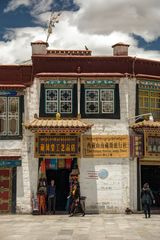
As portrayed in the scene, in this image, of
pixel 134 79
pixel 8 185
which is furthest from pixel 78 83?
pixel 8 185

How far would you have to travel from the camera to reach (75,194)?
21.6m

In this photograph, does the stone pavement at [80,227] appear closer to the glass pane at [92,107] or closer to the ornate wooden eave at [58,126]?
the ornate wooden eave at [58,126]

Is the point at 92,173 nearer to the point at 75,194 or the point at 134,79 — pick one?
the point at 75,194

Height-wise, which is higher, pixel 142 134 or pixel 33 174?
pixel 142 134

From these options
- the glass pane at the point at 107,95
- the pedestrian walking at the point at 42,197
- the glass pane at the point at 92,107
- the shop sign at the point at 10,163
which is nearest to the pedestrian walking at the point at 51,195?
the pedestrian walking at the point at 42,197

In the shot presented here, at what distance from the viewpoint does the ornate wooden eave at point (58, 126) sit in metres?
21.6

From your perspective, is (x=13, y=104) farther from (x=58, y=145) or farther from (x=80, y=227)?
(x=80, y=227)

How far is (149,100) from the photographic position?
23.7 meters

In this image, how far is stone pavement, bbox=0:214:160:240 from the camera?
50.2ft

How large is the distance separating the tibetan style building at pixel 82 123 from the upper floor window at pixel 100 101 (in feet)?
0.17

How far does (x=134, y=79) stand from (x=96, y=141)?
386 cm

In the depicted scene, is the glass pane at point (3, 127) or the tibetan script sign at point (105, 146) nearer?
the tibetan script sign at point (105, 146)

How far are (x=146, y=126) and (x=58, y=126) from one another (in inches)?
171

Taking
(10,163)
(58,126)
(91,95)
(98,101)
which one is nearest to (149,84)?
(98,101)
